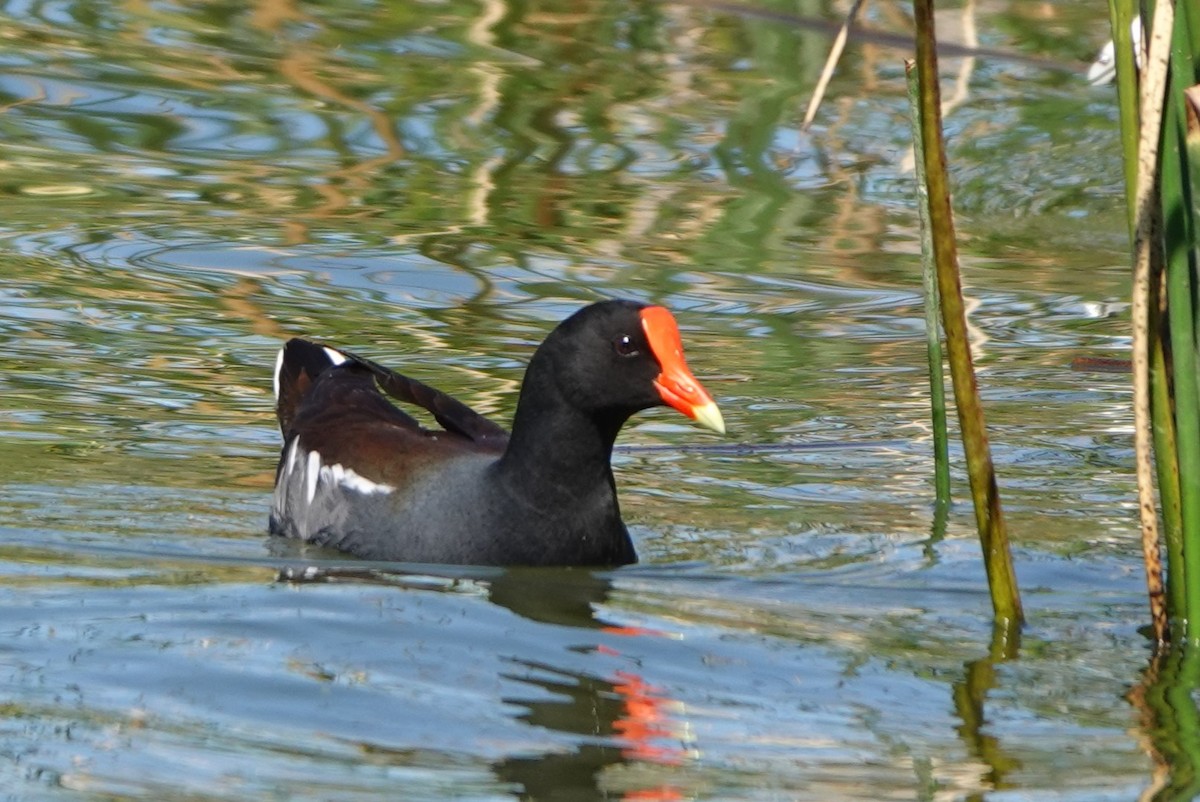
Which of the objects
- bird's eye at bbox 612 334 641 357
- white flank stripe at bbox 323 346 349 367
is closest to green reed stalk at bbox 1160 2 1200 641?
bird's eye at bbox 612 334 641 357

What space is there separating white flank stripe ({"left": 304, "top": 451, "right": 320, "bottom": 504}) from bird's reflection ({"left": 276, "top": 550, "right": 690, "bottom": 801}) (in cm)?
26

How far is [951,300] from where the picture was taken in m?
3.87

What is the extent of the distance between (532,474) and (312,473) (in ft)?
2.10

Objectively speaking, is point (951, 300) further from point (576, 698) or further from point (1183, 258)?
point (576, 698)

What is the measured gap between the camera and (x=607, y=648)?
4.32 meters

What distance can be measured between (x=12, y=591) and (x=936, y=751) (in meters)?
1.94

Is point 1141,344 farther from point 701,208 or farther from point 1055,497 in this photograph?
point 701,208

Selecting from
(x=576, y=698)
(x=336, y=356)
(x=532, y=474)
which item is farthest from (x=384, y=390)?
(x=576, y=698)

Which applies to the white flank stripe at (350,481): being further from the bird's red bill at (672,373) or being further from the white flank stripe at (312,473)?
the bird's red bill at (672,373)

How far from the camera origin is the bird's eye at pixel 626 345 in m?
4.98

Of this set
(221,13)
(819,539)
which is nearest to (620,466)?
(819,539)

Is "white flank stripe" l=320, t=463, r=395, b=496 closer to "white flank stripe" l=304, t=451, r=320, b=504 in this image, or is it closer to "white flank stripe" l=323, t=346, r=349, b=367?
"white flank stripe" l=304, t=451, r=320, b=504

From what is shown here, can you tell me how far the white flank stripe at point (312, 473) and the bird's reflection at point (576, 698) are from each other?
0.86 ft

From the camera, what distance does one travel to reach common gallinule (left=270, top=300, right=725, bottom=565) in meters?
5.00
